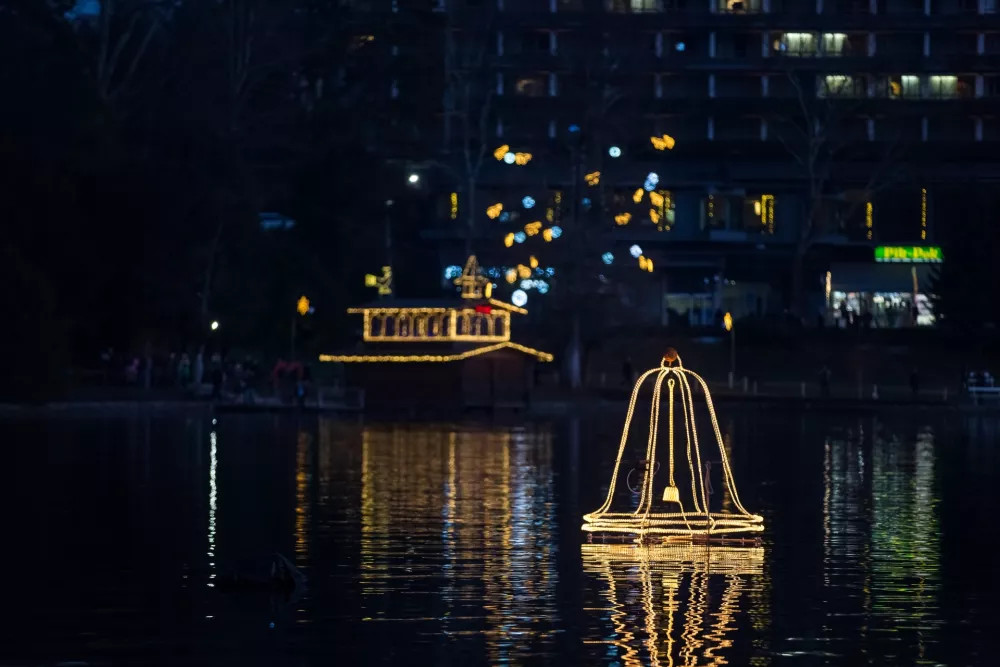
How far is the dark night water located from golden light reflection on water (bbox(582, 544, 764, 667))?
0.06 m

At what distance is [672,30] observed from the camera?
122m

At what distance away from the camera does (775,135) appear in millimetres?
118125

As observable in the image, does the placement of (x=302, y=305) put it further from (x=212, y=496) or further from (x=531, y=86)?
(x=212, y=496)

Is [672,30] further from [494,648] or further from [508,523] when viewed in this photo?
[494,648]

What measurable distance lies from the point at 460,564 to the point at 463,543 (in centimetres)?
264

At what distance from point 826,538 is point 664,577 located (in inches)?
258

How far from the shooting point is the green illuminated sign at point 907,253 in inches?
4614

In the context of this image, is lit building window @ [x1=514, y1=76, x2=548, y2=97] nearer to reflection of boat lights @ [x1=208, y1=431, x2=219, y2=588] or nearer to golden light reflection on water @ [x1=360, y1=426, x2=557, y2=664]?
reflection of boat lights @ [x1=208, y1=431, x2=219, y2=588]

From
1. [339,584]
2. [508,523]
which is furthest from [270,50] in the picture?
[339,584]

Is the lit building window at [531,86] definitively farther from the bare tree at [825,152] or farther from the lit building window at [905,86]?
the lit building window at [905,86]

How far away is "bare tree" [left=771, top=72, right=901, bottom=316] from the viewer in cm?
10794

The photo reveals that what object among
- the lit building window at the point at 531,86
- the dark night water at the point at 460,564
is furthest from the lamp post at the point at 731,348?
the dark night water at the point at 460,564

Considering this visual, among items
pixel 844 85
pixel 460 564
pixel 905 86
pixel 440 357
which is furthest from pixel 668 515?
pixel 905 86

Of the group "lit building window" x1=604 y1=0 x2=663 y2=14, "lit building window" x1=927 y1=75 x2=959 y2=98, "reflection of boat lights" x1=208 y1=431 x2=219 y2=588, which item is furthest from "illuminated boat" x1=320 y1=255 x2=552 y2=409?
"lit building window" x1=927 y1=75 x2=959 y2=98
